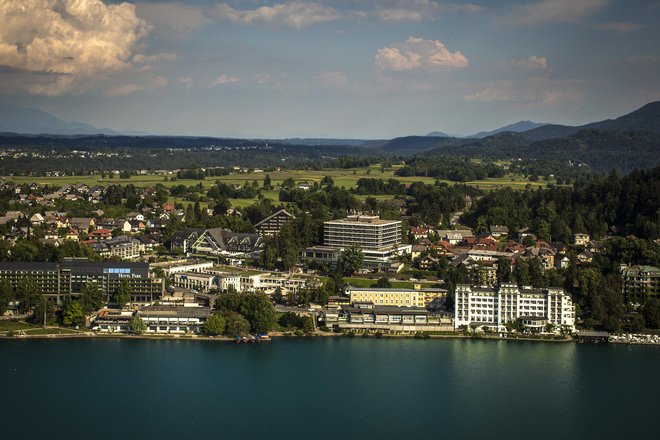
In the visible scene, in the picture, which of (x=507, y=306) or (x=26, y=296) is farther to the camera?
(x=26, y=296)

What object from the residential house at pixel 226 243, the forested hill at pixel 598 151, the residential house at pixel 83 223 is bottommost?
the residential house at pixel 226 243

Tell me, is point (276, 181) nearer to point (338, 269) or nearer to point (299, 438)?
point (338, 269)

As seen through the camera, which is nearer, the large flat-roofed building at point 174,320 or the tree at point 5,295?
the large flat-roofed building at point 174,320

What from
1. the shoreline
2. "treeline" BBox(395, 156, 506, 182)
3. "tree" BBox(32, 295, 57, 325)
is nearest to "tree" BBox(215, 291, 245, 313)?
the shoreline

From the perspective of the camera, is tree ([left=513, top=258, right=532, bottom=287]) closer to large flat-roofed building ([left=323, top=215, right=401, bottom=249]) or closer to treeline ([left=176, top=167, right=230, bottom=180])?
large flat-roofed building ([left=323, top=215, right=401, bottom=249])

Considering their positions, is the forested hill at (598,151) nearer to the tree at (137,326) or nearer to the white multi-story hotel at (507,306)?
the white multi-story hotel at (507,306)

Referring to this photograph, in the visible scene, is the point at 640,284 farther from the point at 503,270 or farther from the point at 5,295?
the point at 5,295

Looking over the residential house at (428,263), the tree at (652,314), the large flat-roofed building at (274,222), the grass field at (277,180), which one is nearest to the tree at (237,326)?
the residential house at (428,263)

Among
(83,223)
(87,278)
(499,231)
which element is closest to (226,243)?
(83,223)
